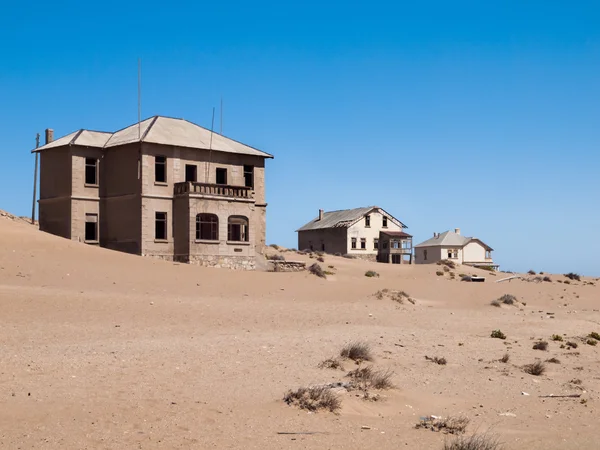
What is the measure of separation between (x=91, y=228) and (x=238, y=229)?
323 inches

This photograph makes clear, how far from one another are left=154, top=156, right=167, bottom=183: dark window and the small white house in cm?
4550

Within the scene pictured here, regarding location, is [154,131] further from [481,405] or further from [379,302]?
[481,405]

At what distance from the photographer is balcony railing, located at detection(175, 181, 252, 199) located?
36406mm

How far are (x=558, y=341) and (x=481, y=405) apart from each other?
32.2 ft

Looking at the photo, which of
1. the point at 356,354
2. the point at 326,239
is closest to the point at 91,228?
the point at 356,354

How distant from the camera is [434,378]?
1357cm

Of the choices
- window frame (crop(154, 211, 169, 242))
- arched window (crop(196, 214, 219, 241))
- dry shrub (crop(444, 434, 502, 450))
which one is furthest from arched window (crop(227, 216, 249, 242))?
dry shrub (crop(444, 434, 502, 450))

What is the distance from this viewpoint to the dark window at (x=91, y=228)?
37.9 meters

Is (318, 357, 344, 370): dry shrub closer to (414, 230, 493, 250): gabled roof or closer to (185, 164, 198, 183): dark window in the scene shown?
(185, 164, 198, 183): dark window

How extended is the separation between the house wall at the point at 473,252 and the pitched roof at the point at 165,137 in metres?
42.2

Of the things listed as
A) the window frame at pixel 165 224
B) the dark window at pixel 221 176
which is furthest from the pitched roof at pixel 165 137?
the window frame at pixel 165 224

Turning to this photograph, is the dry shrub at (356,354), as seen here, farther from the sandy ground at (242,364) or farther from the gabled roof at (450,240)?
the gabled roof at (450,240)

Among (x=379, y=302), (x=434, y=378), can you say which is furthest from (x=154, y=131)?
(x=434, y=378)

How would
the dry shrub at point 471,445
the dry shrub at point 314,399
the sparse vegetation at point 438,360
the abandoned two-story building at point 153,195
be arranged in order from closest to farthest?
1. the dry shrub at point 471,445
2. the dry shrub at point 314,399
3. the sparse vegetation at point 438,360
4. the abandoned two-story building at point 153,195
